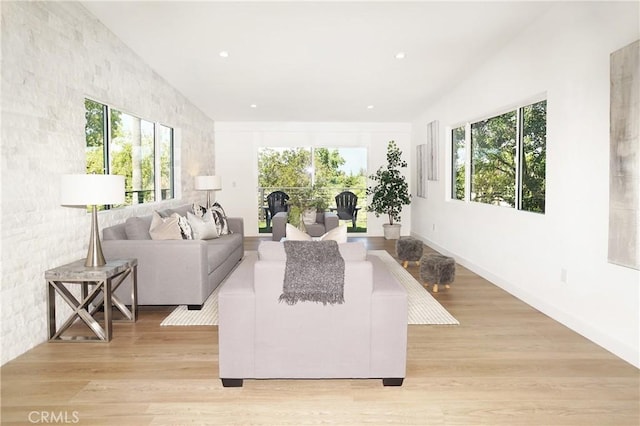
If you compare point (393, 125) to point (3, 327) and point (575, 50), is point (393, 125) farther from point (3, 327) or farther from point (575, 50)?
point (3, 327)

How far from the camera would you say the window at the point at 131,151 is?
4186 mm

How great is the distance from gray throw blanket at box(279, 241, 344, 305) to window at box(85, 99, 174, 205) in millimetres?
2610

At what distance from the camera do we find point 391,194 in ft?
28.9

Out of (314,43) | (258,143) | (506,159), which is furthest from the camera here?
(258,143)

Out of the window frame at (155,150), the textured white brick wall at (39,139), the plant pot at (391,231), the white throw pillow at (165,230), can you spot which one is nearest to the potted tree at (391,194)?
the plant pot at (391,231)

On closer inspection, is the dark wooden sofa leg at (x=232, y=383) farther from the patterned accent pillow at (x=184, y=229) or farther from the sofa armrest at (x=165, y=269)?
the patterned accent pillow at (x=184, y=229)

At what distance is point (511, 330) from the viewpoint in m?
3.49

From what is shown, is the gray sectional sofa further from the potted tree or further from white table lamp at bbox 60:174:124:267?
the potted tree

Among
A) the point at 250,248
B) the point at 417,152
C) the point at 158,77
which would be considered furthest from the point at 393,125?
the point at 158,77

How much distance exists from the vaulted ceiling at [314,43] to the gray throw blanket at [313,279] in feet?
7.11

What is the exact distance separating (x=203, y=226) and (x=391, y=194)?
14.9 ft

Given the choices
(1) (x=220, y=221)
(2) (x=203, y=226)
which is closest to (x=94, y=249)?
(2) (x=203, y=226)

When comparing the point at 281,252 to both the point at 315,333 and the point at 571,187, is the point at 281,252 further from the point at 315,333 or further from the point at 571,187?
the point at 571,187

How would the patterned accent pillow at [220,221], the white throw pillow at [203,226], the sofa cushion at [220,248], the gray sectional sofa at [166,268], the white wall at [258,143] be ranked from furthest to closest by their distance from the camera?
the white wall at [258,143]
the patterned accent pillow at [220,221]
the white throw pillow at [203,226]
the sofa cushion at [220,248]
the gray sectional sofa at [166,268]
